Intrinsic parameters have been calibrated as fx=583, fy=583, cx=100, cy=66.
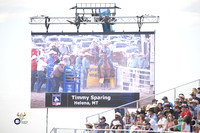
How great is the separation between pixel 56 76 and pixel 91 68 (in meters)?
1.63

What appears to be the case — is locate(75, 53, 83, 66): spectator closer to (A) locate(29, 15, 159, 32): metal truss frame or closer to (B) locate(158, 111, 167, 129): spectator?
(A) locate(29, 15, 159, 32): metal truss frame

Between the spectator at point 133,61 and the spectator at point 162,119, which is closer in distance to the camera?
the spectator at point 162,119

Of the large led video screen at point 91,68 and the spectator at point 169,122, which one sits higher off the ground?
the large led video screen at point 91,68

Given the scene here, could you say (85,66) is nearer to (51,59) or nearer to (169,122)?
(51,59)

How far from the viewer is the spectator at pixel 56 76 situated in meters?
26.3

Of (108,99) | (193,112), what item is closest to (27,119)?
(108,99)

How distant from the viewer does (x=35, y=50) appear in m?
26.4

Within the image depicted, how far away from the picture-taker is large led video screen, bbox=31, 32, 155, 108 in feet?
85.2

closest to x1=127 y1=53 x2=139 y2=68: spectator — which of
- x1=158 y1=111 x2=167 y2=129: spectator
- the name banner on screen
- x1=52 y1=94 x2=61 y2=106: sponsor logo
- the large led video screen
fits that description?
the large led video screen

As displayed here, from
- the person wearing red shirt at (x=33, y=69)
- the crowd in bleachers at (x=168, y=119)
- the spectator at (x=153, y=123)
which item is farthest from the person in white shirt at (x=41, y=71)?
the spectator at (x=153, y=123)

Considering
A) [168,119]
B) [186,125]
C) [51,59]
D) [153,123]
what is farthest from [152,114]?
[51,59]

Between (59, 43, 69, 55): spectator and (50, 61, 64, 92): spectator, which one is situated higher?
(59, 43, 69, 55): spectator

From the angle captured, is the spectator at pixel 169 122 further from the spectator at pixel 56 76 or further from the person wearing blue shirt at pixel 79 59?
the spectator at pixel 56 76

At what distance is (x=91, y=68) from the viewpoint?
26.3 metres
